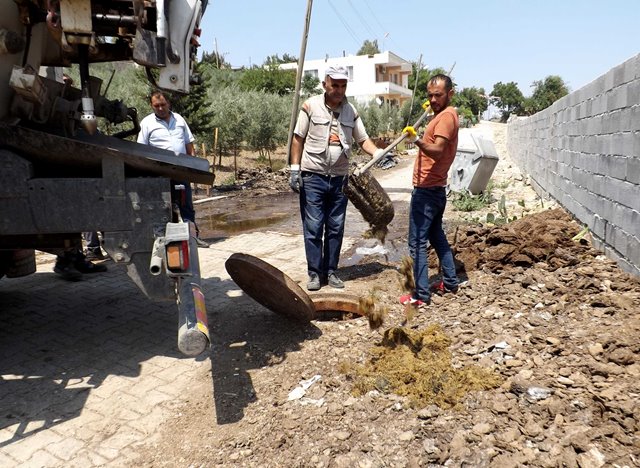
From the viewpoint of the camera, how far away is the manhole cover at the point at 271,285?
3488mm

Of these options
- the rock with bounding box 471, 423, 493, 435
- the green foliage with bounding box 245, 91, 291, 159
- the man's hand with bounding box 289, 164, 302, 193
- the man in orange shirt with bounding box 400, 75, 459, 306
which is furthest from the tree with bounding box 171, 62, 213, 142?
the rock with bounding box 471, 423, 493, 435

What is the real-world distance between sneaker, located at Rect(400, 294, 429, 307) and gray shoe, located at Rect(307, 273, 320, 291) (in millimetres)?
801

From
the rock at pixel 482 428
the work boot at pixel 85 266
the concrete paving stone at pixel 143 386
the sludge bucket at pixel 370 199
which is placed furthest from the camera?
the work boot at pixel 85 266

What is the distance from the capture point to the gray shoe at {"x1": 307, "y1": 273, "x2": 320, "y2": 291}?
14.9 feet

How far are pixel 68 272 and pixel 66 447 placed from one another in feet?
10.1

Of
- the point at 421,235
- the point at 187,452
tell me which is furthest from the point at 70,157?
the point at 421,235

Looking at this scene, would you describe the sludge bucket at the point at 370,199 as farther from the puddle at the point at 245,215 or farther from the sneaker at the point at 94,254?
the sneaker at the point at 94,254

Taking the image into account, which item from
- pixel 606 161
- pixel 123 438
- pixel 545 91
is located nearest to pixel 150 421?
pixel 123 438

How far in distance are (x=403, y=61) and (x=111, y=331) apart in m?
62.0

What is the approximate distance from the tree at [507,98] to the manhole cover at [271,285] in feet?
319

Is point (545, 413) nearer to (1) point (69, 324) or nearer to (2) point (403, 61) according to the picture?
(1) point (69, 324)

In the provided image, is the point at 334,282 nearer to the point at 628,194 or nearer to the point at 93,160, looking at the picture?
the point at 93,160

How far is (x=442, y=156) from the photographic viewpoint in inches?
156

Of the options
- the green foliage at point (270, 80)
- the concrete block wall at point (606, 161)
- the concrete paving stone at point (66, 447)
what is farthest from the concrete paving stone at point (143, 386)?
the green foliage at point (270, 80)
